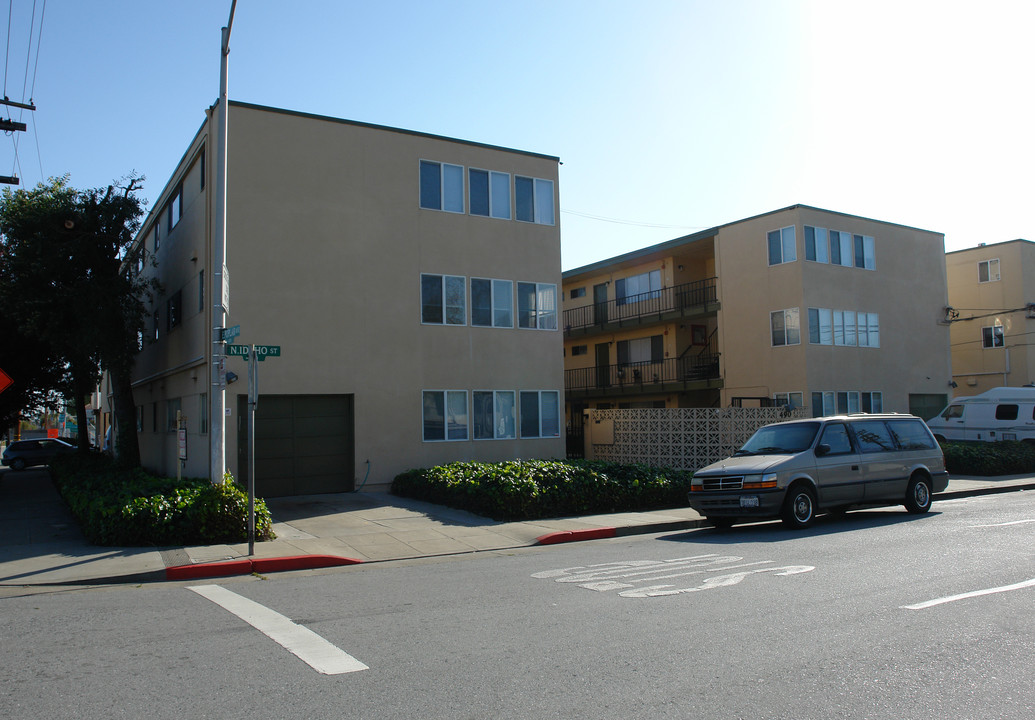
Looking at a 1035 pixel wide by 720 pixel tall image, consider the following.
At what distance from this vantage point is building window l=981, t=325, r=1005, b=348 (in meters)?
38.2

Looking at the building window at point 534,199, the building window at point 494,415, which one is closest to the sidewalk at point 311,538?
the building window at point 494,415

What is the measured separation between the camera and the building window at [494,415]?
67.6 feet

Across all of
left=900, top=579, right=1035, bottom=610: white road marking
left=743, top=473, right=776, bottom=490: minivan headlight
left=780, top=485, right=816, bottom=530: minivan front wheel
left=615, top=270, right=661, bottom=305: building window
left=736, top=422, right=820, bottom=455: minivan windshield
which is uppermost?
left=615, top=270, right=661, bottom=305: building window

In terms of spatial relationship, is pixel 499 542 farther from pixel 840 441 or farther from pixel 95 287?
pixel 95 287

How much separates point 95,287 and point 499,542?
13.7 m

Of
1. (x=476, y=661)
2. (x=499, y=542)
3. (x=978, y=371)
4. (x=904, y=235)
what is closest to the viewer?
(x=476, y=661)

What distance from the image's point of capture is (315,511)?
15859 millimetres

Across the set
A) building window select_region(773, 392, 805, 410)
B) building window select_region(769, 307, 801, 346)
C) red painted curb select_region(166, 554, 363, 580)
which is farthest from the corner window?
red painted curb select_region(166, 554, 363, 580)

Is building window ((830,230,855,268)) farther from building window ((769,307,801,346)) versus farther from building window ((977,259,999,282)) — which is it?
building window ((977,259,999,282))

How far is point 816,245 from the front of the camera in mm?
29406

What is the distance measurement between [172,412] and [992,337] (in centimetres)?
3567

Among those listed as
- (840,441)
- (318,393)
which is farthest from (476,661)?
(318,393)

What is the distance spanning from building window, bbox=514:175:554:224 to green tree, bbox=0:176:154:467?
996 cm

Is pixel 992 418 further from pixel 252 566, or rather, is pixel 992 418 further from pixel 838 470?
pixel 252 566
